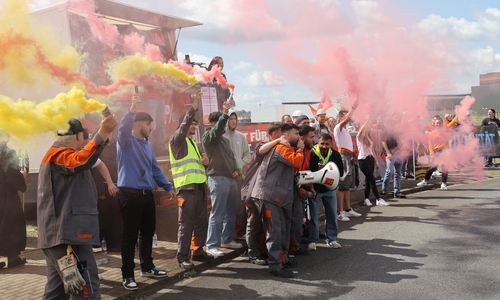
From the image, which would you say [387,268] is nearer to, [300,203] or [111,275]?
[300,203]

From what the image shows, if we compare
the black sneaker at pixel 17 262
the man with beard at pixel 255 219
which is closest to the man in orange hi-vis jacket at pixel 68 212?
the man with beard at pixel 255 219

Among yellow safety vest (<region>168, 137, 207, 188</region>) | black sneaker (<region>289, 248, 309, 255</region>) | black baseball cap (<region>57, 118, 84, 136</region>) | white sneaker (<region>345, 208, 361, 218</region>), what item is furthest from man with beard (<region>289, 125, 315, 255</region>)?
black baseball cap (<region>57, 118, 84, 136</region>)

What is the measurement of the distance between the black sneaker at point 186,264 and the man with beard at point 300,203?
1516 millimetres

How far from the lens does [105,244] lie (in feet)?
22.7

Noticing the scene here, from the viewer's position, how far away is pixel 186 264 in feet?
19.9

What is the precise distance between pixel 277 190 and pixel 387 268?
1659 millimetres

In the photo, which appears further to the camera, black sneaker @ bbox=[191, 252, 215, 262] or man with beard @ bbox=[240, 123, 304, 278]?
black sneaker @ bbox=[191, 252, 215, 262]

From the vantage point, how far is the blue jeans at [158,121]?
977cm

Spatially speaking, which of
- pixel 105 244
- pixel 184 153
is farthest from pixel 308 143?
pixel 105 244

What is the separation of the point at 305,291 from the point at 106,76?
469 centimetres

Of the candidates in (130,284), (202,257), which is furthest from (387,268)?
(130,284)

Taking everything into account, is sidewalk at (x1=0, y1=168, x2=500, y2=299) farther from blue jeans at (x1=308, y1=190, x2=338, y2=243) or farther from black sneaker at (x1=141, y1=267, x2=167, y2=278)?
blue jeans at (x1=308, y1=190, x2=338, y2=243)

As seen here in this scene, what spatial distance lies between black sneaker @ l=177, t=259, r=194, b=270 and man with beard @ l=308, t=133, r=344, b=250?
1.87 m

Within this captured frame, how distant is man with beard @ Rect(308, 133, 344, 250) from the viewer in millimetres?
7109
